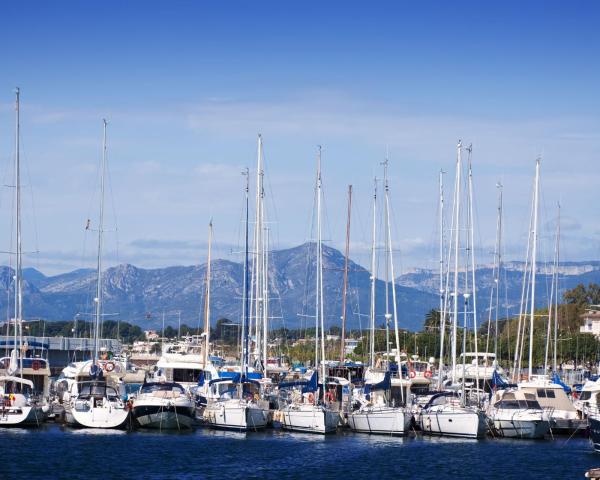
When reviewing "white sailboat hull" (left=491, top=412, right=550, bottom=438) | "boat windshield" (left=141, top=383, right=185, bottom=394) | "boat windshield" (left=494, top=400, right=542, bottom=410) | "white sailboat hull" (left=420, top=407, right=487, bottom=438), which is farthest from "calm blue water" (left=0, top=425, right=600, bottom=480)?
"boat windshield" (left=141, top=383, right=185, bottom=394)

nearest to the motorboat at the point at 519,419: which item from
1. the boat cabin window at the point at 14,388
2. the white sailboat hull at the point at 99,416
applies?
the white sailboat hull at the point at 99,416

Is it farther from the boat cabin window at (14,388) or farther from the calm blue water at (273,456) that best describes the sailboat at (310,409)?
the boat cabin window at (14,388)

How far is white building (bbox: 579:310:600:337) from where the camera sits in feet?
573

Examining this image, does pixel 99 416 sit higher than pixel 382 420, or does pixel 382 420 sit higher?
pixel 99 416

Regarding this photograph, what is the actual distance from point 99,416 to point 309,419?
11.7m

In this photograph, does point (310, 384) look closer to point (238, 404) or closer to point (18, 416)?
point (238, 404)

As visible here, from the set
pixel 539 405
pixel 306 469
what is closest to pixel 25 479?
pixel 306 469

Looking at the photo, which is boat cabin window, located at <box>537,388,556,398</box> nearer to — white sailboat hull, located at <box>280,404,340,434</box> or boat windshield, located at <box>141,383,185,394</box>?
white sailboat hull, located at <box>280,404,340,434</box>

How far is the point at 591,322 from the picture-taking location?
17662 cm

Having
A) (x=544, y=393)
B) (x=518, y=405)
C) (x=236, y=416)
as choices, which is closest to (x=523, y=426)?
(x=518, y=405)

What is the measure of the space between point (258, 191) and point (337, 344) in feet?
Result: 383

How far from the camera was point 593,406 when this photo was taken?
2724 inches

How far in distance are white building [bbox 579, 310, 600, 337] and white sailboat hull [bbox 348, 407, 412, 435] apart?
113 meters

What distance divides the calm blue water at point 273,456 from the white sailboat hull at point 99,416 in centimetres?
64
